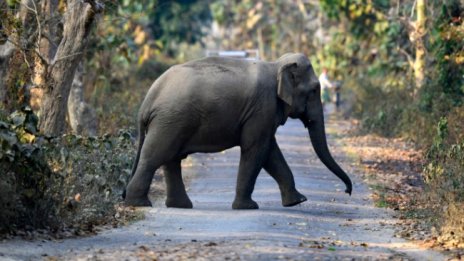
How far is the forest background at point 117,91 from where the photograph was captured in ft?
47.4

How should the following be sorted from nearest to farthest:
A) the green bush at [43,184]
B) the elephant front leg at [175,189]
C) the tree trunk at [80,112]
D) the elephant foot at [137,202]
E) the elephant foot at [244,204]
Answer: the green bush at [43,184], the elephant foot at [244,204], the elephant foot at [137,202], the elephant front leg at [175,189], the tree trunk at [80,112]

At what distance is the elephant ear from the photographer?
58.7 feet

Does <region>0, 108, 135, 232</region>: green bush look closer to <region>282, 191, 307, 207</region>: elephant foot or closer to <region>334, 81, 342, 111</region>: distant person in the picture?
<region>282, 191, 307, 207</region>: elephant foot

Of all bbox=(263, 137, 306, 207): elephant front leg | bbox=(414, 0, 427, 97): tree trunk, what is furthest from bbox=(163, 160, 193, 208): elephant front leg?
bbox=(414, 0, 427, 97): tree trunk

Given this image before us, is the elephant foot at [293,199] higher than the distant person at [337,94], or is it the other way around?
the elephant foot at [293,199]

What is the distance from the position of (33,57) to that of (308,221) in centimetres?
611

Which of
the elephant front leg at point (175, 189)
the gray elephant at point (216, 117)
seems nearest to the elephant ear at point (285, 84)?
the gray elephant at point (216, 117)

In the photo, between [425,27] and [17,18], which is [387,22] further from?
[17,18]

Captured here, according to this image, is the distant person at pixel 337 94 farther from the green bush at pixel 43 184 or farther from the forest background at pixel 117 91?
the green bush at pixel 43 184

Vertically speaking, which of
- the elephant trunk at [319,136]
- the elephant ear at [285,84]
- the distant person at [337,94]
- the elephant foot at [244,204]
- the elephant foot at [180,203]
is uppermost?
the elephant ear at [285,84]

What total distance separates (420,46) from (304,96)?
16.4 metres

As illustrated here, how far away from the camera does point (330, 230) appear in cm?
1600

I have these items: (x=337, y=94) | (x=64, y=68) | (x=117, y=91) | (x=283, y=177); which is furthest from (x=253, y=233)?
(x=337, y=94)

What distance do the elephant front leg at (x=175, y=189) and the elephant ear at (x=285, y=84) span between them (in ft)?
5.80
